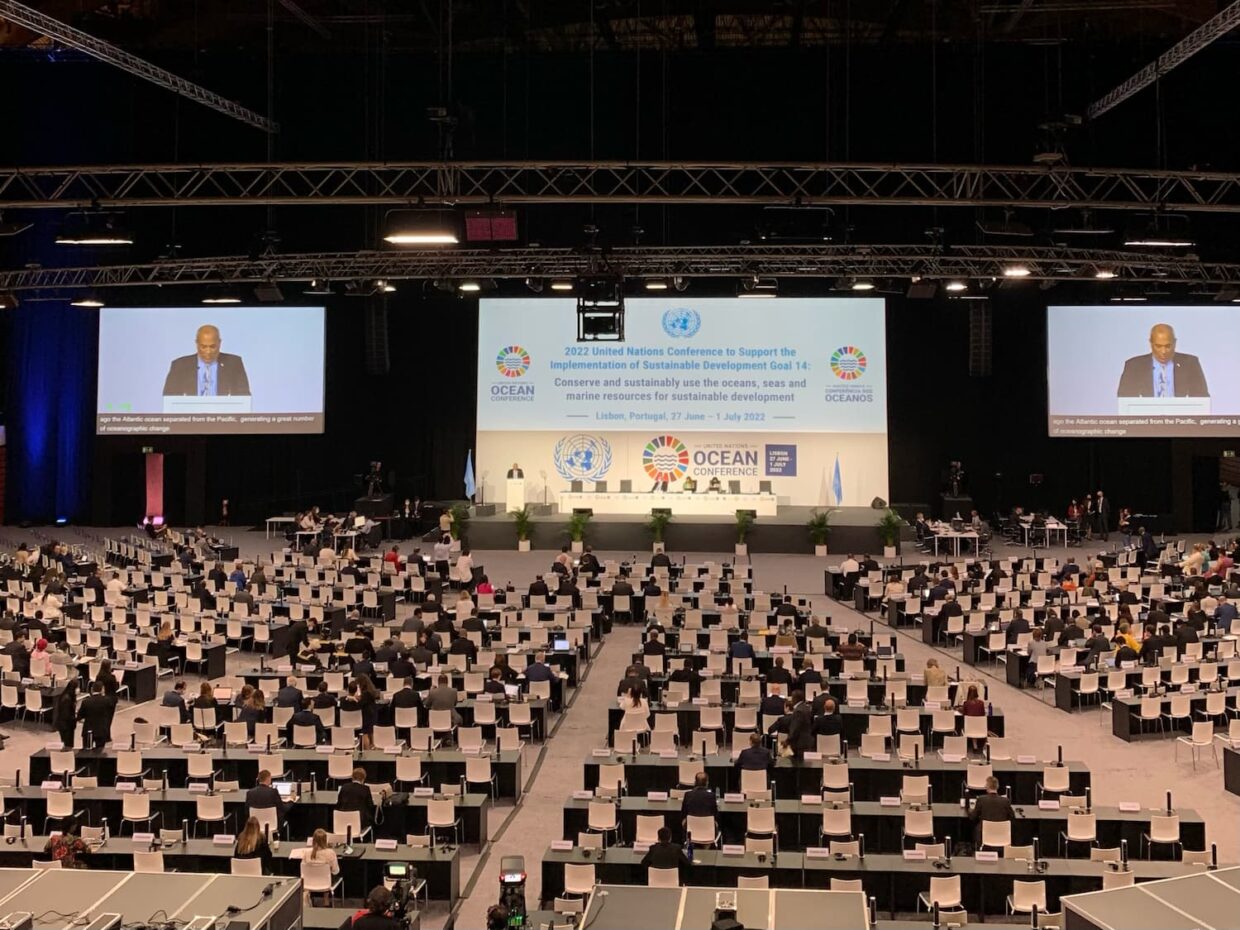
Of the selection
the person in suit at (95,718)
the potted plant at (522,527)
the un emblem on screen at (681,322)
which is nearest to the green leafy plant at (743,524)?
the potted plant at (522,527)

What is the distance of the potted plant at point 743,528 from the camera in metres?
31.0

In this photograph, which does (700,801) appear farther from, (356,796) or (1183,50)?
(1183,50)

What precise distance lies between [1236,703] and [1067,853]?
6551 mm

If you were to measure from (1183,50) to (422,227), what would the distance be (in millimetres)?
12659

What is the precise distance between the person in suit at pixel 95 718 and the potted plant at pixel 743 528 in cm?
1847

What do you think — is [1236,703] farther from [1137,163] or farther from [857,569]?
[1137,163]

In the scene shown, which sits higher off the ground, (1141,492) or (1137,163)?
(1137,163)

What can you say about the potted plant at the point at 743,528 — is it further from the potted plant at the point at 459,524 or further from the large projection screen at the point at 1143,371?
the large projection screen at the point at 1143,371

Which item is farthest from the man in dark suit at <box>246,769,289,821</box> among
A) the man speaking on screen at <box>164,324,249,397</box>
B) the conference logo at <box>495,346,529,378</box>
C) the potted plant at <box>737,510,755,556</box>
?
the man speaking on screen at <box>164,324,249,397</box>

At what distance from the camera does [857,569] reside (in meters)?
25.8

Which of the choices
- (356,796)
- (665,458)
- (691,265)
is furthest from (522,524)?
(356,796)

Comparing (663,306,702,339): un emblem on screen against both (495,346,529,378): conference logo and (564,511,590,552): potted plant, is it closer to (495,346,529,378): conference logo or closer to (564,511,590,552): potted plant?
(495,346,529,378): conference logo

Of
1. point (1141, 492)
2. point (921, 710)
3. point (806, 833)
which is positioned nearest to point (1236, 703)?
point (921, 710)

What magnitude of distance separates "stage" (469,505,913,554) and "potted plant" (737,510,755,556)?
16cm
